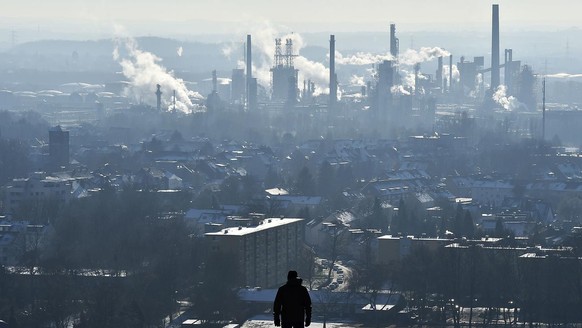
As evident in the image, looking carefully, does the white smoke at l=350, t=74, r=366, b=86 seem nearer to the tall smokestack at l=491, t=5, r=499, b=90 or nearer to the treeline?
the tall smokestack at l=491, t=5, r=499, b=90

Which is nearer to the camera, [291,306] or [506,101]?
[291,306]

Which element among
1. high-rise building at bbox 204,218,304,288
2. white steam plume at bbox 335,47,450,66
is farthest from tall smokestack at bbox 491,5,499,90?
high-rise building at bbox 204,218,304,288

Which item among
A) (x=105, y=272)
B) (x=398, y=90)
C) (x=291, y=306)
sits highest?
(x=291, y=306)

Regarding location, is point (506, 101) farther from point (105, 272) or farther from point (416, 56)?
point (105, 272)

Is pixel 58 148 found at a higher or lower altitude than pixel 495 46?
lower

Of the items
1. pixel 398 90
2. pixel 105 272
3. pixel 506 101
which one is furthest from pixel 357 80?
pixel 105 272

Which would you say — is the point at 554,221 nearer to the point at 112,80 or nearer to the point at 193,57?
the point at 112,80

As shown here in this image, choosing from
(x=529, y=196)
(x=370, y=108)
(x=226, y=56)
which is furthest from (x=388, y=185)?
(x=226, y=56)
